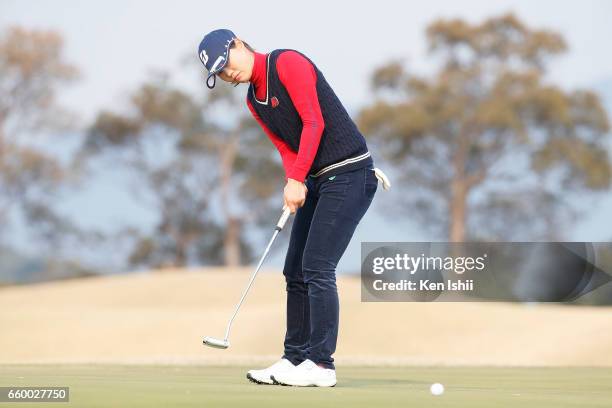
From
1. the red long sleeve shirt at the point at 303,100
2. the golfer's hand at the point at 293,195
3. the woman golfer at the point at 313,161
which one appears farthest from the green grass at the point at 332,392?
the red long sleeve shirt at the point at 303,100

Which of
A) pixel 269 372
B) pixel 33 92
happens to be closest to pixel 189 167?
pixel 33 92

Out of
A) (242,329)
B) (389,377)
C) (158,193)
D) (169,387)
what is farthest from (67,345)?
(158,193)

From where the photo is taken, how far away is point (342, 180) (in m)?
5.57

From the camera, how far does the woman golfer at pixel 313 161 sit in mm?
5473

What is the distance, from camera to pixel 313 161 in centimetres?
561

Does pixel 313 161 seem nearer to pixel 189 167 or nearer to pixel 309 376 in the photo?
pixel 309 376

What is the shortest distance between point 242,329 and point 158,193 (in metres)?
21.5

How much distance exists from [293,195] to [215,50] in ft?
2.64

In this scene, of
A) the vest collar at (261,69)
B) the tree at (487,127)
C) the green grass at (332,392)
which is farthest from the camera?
the tree at (487,127)

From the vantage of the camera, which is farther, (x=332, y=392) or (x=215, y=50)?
(x=215, y=50)

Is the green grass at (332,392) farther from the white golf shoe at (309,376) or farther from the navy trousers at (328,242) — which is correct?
the navy trousers at (328,242)

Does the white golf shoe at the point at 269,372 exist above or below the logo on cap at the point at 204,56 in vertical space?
below

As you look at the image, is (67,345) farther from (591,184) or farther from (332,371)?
(591,184)

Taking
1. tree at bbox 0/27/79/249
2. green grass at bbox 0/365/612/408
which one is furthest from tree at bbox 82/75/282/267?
green grass at bbox 0/365/612/408
